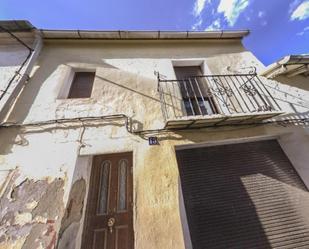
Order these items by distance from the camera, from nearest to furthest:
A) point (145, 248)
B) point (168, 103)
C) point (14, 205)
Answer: point (145, 248) < point (14, 205) < point (168, 103)

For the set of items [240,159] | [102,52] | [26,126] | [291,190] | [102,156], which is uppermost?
[102,52]

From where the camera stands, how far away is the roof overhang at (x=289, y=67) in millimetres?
3551

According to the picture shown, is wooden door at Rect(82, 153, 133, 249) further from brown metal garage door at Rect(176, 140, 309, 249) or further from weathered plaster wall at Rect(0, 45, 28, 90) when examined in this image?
weathered plaster wall at Rect(0, 45, 28, 90)

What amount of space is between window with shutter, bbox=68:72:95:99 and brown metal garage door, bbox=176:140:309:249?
2751 mm

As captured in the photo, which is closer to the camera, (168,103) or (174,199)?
(174,199)

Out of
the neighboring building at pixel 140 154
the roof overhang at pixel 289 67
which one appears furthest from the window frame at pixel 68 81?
the roof overhang at pixel 289 67

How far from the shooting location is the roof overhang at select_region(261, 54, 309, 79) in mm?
3551

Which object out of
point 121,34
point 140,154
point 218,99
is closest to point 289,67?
point 218,99

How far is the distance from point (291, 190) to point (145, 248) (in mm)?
3109

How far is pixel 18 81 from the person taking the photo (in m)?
3.41

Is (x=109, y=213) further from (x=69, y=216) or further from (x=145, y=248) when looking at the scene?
(x=145, y=248)

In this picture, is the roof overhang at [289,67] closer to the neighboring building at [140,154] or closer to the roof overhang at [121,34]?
the neighboring building at [140,154]

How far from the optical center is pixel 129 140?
2.93 metres

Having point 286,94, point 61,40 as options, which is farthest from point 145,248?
point 61,40
